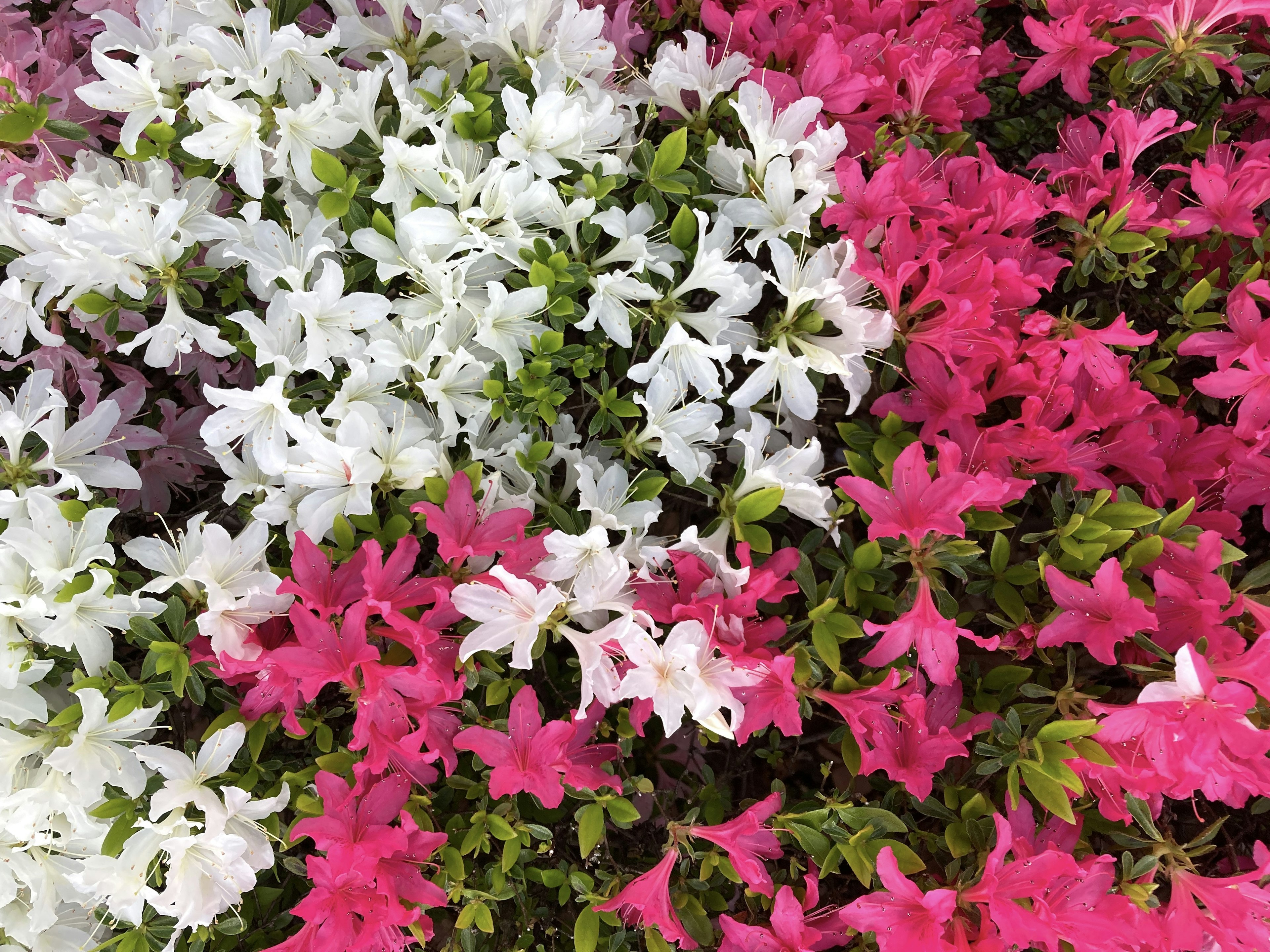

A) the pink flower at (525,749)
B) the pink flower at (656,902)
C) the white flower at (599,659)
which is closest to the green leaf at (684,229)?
the white flower at (599,659)

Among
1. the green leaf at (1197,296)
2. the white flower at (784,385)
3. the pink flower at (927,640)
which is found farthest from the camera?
the green leaf at (1197,296)

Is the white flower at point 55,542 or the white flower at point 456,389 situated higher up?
the white flower at point 456,389

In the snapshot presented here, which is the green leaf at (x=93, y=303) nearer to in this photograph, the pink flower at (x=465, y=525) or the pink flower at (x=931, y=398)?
the pink flower at (x=465, y=525)

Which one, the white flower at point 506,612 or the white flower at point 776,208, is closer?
the white flower at point 506,612

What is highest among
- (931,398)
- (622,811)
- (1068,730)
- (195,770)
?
(931,398)

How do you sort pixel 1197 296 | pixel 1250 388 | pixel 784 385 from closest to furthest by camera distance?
pixel 784 385 < pixel 1250 388 < pixel 1197 296

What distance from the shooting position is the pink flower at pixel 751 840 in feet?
3.98

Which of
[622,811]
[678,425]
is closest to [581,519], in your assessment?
[678,425]

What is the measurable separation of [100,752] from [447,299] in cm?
78

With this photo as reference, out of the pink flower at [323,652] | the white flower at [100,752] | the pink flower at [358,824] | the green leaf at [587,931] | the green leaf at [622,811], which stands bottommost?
the green leaf at [587,931]

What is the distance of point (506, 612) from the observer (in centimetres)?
115

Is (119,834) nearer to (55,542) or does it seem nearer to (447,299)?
(55,542)

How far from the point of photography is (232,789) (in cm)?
114

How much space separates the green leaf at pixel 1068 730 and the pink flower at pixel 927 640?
131 millimetres
